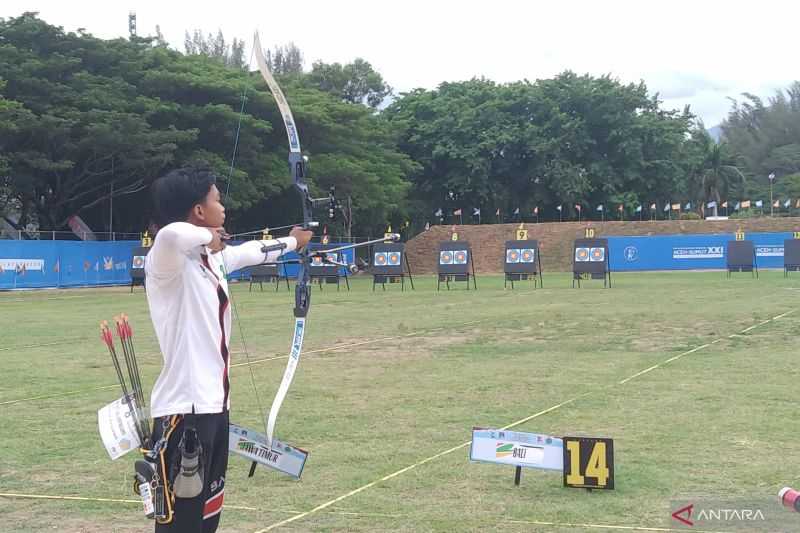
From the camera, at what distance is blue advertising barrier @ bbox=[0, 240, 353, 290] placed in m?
30.9

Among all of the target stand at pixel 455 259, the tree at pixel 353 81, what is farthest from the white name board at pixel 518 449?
the tree at pixel 353 81

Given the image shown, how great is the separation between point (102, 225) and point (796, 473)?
40225 millimetres

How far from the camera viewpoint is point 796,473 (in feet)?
18.8

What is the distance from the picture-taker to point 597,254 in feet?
103

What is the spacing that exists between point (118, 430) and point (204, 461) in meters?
0.81

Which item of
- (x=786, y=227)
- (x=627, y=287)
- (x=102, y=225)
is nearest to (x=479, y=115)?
(x=786, y=227)

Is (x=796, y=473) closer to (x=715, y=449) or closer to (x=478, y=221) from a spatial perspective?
(x=715, y=449)

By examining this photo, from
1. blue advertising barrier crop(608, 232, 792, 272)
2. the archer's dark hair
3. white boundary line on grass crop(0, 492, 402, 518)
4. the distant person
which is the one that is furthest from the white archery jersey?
blue advertising barrier crop(608, 232, 792, 272)

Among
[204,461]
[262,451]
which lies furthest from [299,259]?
[204,461]

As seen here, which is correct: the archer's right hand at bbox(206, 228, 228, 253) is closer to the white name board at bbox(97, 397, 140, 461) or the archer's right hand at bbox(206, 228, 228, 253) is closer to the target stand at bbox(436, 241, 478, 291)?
the white name board at bbox(97, 397, 140, 461)

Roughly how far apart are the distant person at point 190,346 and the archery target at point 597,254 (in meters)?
28.5

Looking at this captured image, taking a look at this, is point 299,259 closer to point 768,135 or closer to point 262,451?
point 262,451

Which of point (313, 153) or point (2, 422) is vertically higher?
point (313, 153)

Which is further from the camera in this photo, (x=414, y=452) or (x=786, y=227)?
(x=786, y=227)
